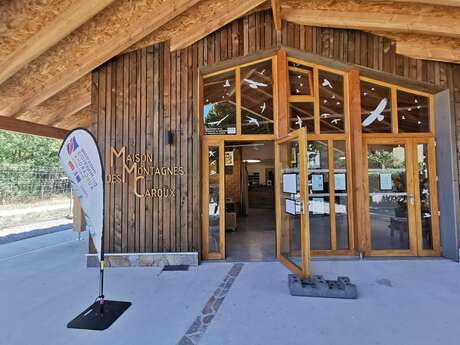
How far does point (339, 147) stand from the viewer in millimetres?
5289

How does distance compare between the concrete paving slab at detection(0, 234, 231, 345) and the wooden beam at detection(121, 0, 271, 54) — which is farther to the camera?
the wooden beam at detection(121, 0, 271, 54)

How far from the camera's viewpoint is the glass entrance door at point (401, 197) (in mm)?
5141

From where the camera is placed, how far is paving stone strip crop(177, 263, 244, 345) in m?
2.59

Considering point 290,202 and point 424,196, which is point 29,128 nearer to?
point 290,202

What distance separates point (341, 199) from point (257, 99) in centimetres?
250

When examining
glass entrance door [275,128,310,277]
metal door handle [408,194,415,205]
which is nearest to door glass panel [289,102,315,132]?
glass entrance door [275,128,310,277]

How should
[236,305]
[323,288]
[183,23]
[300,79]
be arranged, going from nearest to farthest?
[236,305] < [323,288] < [183,23] < [300,79]

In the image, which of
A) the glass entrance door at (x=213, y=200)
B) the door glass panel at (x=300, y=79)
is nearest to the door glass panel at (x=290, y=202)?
the glass entrance door at (x=213, y=200)

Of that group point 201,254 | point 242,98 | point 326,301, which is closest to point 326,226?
point 326,301

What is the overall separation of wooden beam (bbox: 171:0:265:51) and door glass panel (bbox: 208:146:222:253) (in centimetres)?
197

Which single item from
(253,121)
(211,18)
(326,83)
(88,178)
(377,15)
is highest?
(211,18)

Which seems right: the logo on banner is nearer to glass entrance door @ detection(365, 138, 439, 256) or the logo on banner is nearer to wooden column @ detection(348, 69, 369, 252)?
wooden column @ detection(348, 69, 369, 252)

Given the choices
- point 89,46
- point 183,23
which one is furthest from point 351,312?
point 89,46

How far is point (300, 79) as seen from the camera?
17.8 ft
